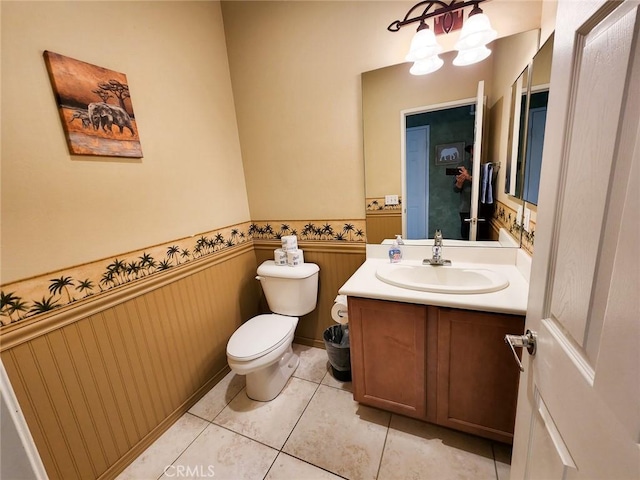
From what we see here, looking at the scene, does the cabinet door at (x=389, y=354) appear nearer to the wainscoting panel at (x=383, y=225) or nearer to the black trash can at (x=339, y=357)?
the black trash can at (x=339, y=357)

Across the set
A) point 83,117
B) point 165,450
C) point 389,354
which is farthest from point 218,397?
point 83,117

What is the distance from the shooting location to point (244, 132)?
1.89 m

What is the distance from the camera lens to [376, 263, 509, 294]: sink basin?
122 centimetres

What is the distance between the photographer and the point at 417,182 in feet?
5.01

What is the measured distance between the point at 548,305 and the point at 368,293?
68 cm

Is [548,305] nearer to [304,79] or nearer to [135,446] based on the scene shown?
[304,79]

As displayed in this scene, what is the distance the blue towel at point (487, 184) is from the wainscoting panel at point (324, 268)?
2.42 feet

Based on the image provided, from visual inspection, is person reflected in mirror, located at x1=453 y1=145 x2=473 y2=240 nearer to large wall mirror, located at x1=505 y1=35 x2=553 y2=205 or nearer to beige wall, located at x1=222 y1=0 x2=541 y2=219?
large wall mirror, located at x1=505 y1=35 x2=553 y2=205

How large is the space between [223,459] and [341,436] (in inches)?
23.4

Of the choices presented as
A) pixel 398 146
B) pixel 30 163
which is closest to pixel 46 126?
pixel 30 163

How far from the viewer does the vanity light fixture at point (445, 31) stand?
1188mm

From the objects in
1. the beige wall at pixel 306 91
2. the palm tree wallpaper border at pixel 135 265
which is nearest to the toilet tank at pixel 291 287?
the palm tree wallpaper border at pixel 135 265

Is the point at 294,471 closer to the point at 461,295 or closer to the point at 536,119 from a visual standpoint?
the point at 461,295

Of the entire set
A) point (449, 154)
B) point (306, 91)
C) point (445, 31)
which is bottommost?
point (449, 154)
